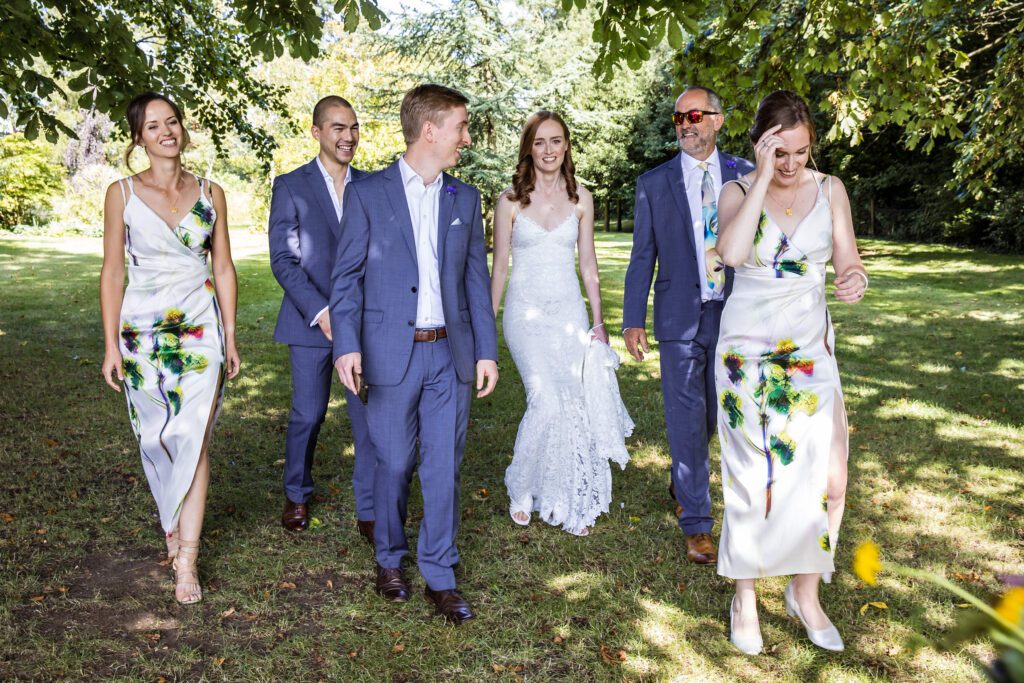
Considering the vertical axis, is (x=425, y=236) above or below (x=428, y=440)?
above

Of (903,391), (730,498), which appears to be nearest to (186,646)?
(730,498)

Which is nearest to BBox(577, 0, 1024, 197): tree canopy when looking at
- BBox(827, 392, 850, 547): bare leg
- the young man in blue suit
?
the young man in blue suit

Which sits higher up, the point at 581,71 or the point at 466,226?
the point at 581,71

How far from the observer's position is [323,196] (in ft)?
17.5

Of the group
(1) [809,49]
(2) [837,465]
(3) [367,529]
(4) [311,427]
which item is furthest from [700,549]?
(1) [809,49]

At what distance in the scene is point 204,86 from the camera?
1106cm

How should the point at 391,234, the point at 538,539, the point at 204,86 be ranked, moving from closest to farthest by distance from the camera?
the point at 391,234, the point at 538,539, the point at 204,86

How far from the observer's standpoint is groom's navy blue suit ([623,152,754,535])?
5.05 m

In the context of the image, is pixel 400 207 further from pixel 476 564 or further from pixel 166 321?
pixel 476 564

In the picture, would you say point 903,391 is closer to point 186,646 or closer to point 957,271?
point 186,646

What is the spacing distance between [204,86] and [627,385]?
6.65m

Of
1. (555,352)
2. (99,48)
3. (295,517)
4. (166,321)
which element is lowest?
(295,517)

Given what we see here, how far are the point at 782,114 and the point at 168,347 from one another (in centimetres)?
324

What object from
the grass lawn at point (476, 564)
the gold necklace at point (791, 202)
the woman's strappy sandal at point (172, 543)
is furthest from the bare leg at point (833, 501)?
the woman's strappy sandal at point (172, 543)
